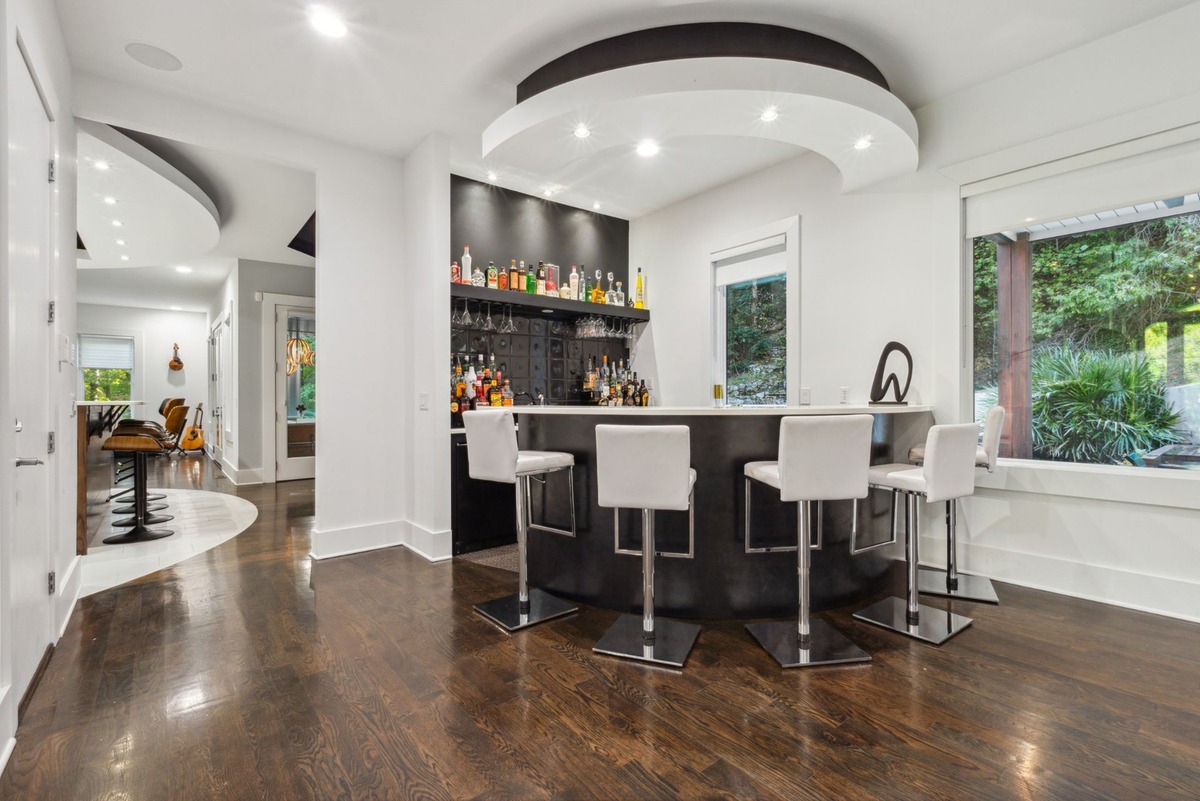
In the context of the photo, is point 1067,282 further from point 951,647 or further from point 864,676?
point 864,676

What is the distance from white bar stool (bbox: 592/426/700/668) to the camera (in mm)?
2209

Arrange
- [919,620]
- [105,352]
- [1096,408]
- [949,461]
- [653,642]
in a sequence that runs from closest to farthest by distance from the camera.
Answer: [653,642], [949,461], [919,620], [1096,408], [105,352]

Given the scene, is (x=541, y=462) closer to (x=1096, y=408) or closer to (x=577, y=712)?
(x=577, y=712)

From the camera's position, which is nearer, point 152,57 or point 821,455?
point 821,455

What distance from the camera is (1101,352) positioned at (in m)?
2.98

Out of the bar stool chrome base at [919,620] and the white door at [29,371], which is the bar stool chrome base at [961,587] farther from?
the white door at [29,371]

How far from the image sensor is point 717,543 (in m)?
2.65

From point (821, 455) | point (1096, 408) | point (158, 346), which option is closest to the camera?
point (821, 455)

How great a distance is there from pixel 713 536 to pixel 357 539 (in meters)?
2.59

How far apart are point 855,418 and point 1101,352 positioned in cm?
187

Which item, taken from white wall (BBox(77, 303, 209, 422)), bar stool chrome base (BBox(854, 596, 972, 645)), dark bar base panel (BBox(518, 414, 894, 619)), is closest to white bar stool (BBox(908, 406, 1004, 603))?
bar stool chrome base (BBox(854, 596, 972, 645))

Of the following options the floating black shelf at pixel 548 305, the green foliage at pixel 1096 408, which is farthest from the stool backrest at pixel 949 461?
the floating black shelf at pixel 548 305

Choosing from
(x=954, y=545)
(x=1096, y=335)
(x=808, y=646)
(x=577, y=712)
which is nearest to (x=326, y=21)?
(x=577, y=712)

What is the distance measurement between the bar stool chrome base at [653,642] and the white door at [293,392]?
6135 mm
